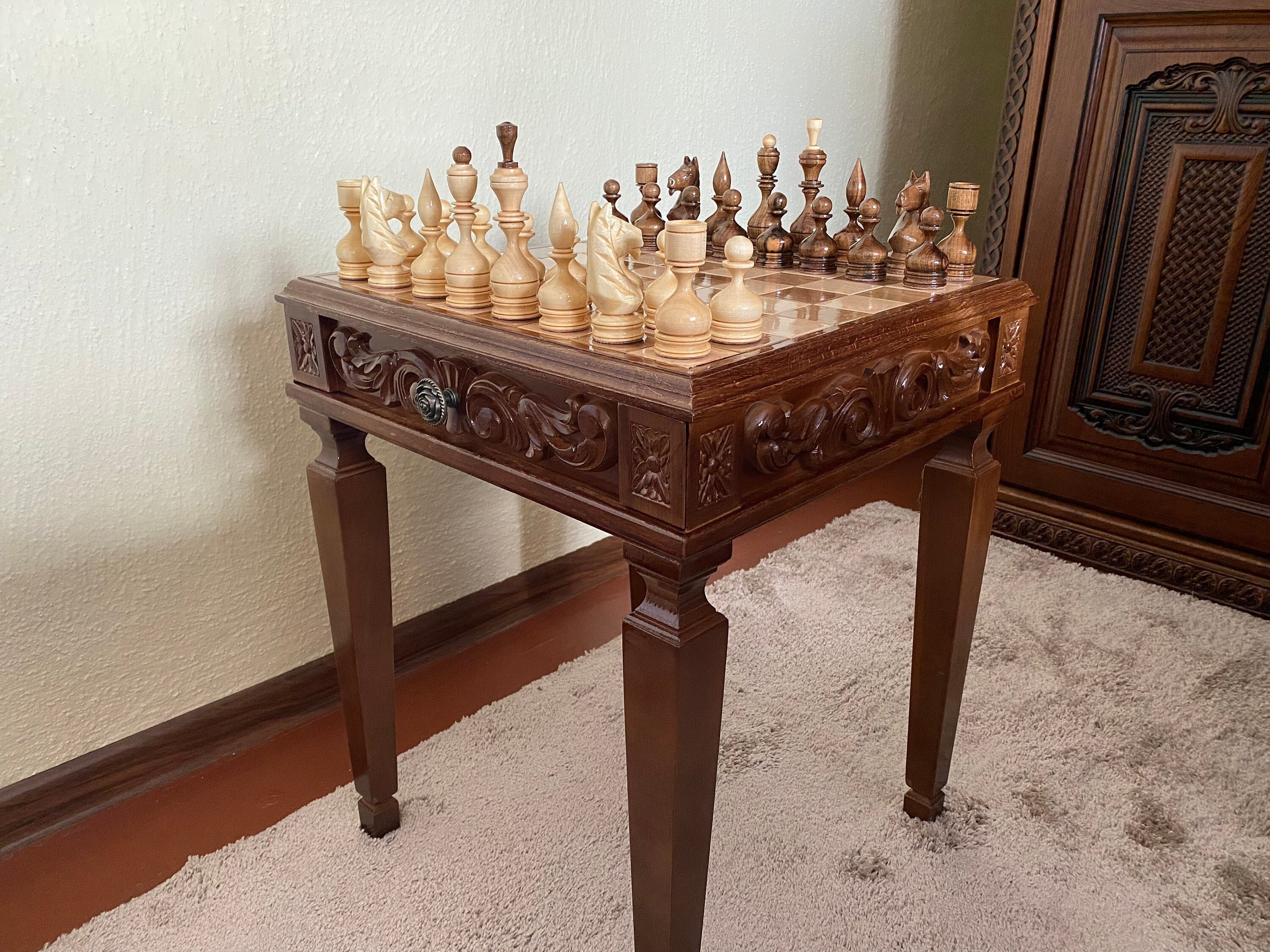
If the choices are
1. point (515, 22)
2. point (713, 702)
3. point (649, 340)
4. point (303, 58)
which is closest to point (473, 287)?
point (649, 340)

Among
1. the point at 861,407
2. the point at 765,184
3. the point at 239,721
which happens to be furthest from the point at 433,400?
the point at 239,721

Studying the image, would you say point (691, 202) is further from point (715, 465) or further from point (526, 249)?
point (715, 465)

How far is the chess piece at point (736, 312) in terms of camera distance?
2.49 ft

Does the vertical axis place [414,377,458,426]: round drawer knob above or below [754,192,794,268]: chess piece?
below

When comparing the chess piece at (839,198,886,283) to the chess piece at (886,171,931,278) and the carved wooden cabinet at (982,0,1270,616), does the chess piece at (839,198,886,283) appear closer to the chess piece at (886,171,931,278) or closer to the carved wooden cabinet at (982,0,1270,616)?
the chess piece at (886,171,931,278)

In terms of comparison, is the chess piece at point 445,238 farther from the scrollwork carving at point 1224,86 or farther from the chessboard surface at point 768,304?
the scrollwork carving at point 1224,86

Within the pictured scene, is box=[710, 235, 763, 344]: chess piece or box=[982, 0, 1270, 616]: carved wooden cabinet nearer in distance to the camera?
box=[710, 235, 763, 344]: chess piece

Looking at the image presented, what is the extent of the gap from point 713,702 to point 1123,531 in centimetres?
155

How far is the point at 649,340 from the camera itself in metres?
0.79

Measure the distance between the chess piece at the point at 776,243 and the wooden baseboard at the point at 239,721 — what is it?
0.88 metres

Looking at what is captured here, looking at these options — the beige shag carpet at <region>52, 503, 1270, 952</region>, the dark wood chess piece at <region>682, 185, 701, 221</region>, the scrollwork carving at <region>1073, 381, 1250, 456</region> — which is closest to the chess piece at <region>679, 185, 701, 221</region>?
the dark wood chess piece at <region>682, 185, 701, 221</region>

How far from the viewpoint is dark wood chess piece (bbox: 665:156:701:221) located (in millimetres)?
1157

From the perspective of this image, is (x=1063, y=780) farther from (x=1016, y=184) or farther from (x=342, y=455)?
(x=1016, y=184)

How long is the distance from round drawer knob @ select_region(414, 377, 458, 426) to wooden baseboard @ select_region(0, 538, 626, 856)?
2.44 ft
